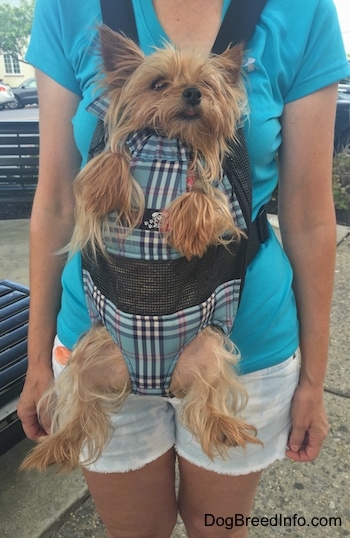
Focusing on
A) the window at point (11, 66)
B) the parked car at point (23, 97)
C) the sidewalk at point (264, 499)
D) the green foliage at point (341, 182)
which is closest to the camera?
the sidewalk at point (264, 499)

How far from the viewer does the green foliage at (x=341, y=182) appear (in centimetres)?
665

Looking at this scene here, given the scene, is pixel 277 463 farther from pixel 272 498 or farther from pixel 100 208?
pixel 100 208

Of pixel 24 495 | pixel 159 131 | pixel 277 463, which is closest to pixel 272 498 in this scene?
pixel 277 463

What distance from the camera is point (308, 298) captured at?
1.51 m

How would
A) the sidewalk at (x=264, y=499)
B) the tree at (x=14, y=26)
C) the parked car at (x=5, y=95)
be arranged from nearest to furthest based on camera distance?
the sidewalk at (x=264, y=499) < the parked car at (x=5, y=95) < the tree at (x=14, y=26)

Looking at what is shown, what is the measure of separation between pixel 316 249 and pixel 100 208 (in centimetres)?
64

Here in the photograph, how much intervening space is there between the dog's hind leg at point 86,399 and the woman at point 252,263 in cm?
8

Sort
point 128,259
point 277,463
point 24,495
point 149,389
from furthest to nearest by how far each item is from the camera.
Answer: point 277,463, point 24,495, point 149,389, point 128,259

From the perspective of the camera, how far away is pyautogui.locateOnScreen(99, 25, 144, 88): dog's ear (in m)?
1.21

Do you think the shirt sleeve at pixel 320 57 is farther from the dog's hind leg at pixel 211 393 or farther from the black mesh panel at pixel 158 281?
the dog's hind leg at pixel 211 393

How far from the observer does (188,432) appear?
1.52 metres

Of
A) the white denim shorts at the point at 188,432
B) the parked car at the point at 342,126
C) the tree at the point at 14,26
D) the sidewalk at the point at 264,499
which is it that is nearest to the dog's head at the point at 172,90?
the white denim shorts at the point at 188,432

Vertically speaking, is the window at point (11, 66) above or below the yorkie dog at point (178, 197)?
above

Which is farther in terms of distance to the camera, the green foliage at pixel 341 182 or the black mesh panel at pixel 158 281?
the green foliage at pixel 341 182
